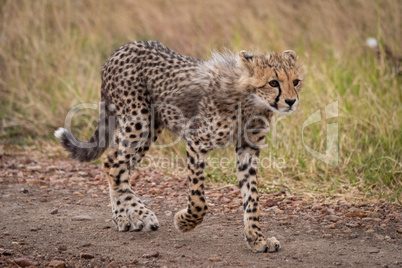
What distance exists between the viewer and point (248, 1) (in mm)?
8477

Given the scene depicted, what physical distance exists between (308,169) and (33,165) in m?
2.57

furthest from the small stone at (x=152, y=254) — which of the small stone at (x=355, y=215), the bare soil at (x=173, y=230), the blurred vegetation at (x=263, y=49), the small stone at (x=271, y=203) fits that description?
the blurred vegetation at (x=263, y=49)

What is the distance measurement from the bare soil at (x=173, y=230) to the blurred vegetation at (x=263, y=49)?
0.46 metres

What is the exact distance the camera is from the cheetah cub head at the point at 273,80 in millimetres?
3443

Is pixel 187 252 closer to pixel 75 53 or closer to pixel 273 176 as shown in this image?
pixel 273 176

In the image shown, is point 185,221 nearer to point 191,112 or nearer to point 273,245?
point 273,245

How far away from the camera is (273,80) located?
11.5 feet

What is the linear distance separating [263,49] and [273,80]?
11.1 feet

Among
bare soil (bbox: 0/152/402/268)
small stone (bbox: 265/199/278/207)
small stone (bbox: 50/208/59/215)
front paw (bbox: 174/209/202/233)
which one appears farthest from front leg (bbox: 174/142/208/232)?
small stone (bbox: 50/208/59/215)

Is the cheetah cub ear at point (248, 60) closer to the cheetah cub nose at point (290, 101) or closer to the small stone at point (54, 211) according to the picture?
the cheetah cub nose at point (290, 101)

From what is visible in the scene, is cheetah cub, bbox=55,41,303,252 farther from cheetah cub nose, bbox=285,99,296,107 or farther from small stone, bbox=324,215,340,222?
small stone, bbox=324,215,340,222

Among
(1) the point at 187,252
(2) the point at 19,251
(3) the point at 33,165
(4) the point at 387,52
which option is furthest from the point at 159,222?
(4) the point at 387,52

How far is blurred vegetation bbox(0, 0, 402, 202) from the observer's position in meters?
5.15

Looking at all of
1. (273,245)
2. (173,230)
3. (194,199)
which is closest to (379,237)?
(273,245)
